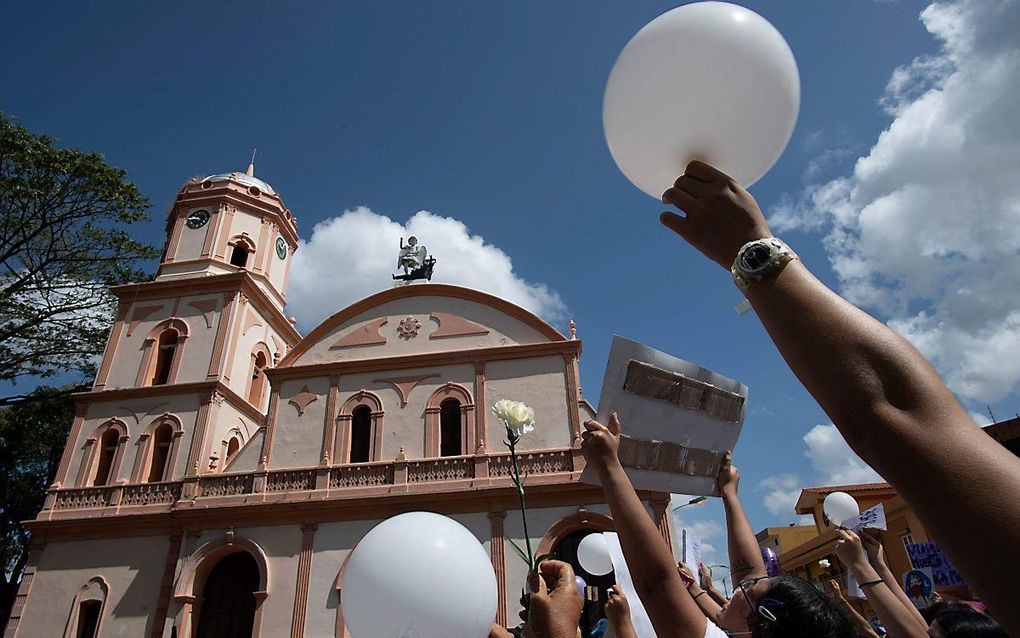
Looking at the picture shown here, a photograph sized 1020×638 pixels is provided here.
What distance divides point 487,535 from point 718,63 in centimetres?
1315

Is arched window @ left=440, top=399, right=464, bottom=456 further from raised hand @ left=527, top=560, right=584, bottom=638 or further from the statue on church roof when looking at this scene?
raised hand @ left=527, top=560, right=584, bottom=638

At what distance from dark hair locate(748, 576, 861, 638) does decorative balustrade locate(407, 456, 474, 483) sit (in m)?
12.8

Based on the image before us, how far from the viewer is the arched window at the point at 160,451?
629 inches

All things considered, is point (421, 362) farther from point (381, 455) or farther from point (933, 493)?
point (933, 493)

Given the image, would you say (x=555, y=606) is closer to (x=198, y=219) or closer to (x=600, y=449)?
(x=600, y=449)

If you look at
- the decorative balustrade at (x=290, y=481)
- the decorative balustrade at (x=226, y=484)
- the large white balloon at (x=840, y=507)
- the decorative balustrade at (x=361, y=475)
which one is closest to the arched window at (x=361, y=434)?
the decorative balustrade at (x=361, y=475)

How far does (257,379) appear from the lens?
18.7m

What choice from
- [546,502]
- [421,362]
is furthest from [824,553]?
[421,362]

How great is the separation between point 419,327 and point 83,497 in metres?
9.79

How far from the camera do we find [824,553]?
70.1 ft

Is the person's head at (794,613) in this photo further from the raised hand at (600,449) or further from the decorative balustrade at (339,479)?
the decorative balustrade at (339,479)

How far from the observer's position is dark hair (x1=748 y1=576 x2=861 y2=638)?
1.67 metres

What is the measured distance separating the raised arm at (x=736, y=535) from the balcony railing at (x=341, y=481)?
10.9 meters

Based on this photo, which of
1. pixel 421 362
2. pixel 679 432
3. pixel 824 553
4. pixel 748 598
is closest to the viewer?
pixel 748 598
